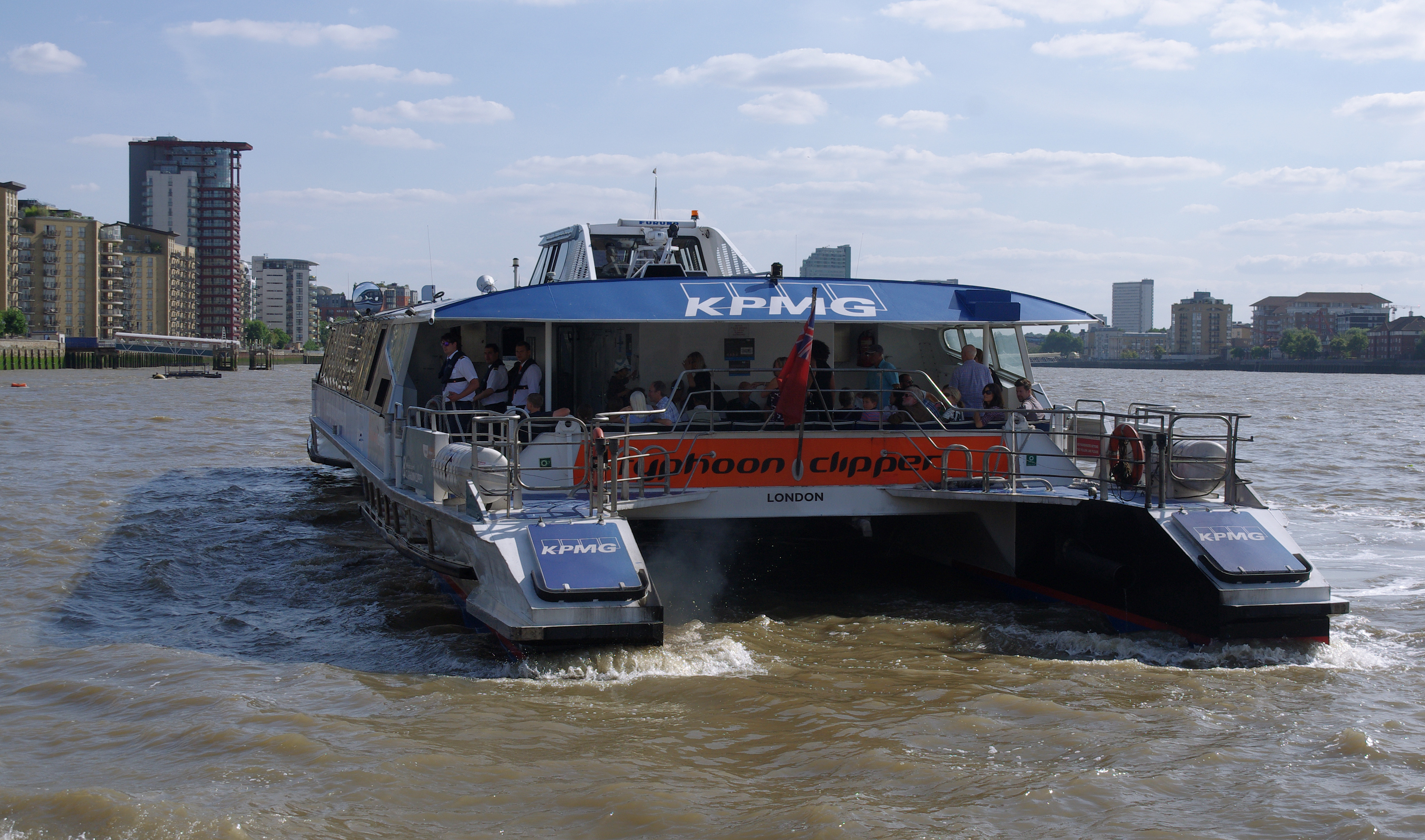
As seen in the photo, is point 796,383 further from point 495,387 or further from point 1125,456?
point 495,387

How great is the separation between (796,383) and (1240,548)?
3376 mm

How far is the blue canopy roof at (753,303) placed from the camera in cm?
956

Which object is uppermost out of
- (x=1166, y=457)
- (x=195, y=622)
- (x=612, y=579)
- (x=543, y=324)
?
(x=543, y=324)

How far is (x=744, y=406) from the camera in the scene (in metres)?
10.9

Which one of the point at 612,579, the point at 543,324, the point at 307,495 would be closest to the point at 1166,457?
the point at 612,579

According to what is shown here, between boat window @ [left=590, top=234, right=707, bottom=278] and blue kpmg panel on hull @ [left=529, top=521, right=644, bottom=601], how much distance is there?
6.16 metres

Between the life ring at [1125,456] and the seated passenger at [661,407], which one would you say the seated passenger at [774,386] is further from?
the life ring at [1125,456]

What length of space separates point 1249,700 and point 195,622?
8059 millimetres

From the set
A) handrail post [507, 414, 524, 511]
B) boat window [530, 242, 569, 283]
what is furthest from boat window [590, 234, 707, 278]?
handrail post [507, 414, 524, 511]

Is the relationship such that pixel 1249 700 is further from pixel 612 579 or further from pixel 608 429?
pixel 608 429

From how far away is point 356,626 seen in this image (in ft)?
31.9

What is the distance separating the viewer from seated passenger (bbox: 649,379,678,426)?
972 cm

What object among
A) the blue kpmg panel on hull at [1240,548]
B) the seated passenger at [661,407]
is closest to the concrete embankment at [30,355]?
the seated passenger at [661,407]

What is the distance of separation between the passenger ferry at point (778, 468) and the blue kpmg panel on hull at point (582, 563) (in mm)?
14
